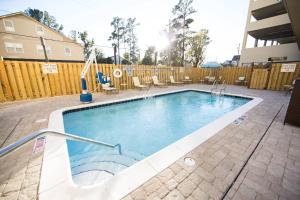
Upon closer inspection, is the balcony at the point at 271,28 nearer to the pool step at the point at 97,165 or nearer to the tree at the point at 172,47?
the tree at the point at 172,47

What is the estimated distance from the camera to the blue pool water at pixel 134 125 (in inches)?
118

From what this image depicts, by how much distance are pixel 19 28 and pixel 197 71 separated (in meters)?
22.1

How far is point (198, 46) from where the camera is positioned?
21484 mm

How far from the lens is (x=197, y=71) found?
14.4m

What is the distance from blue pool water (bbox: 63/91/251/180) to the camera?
3.00 meters

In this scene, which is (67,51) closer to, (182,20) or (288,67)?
(182,20)

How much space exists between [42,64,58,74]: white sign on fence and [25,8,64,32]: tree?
99.6 ft

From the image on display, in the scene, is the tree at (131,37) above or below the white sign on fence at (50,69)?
above

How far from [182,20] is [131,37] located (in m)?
14.0

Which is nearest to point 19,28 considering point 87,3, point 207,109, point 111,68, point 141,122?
point 87,3

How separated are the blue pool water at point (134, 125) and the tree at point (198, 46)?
1690cm

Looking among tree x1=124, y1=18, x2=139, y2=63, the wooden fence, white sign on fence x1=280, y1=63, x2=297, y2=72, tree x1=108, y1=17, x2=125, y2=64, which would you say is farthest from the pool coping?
tree x1=108, y1=17, x2=125, y2=64

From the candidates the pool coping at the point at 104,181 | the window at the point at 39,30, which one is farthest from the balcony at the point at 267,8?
the window at the point at 39,30

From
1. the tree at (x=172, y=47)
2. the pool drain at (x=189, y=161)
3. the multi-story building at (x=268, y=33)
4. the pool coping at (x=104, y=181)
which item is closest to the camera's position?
the pool coping at (x=104, y=181)
